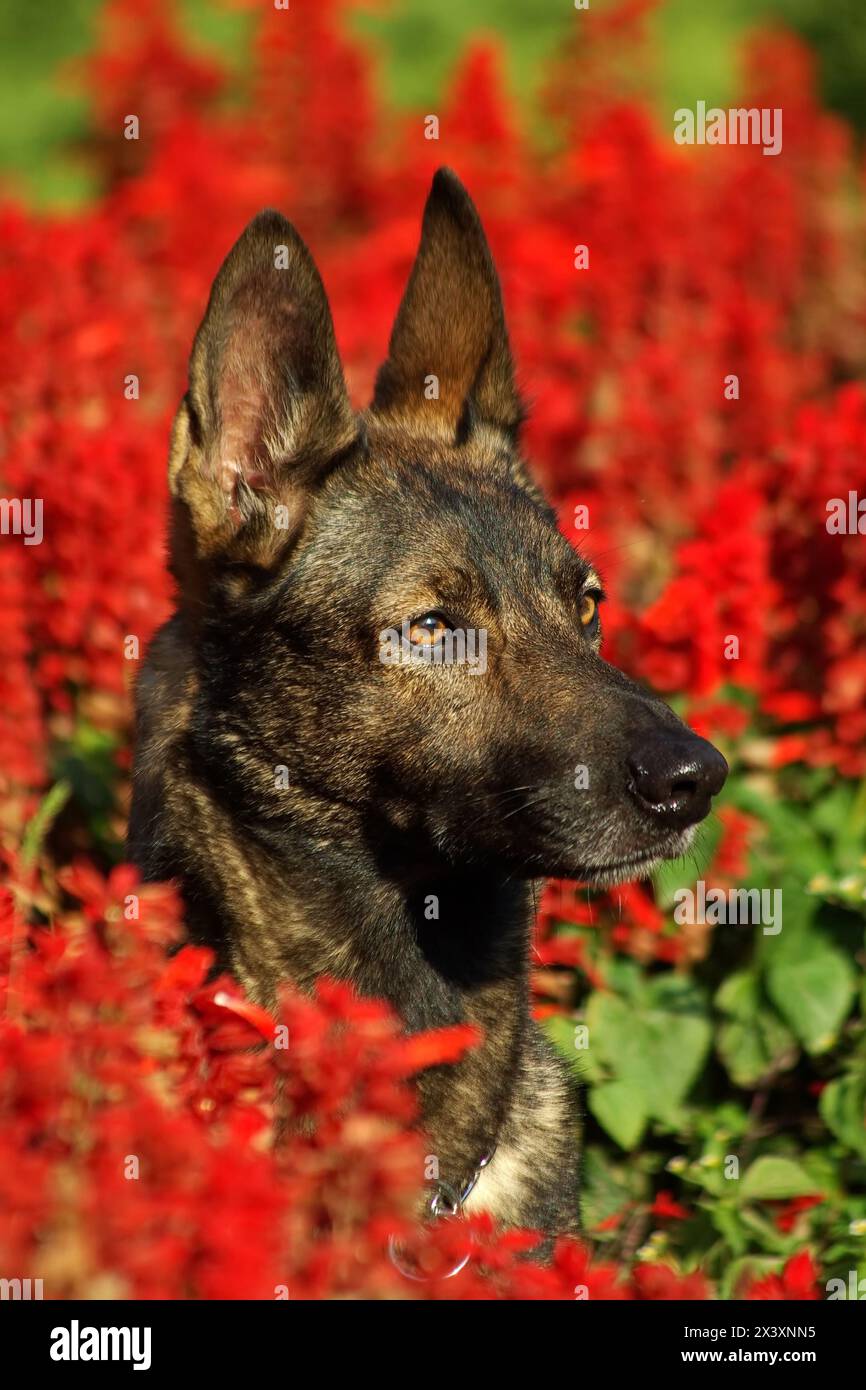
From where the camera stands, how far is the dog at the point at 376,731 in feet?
11.2

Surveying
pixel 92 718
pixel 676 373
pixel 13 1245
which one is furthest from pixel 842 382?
pixel 13 1245

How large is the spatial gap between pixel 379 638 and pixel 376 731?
21cm

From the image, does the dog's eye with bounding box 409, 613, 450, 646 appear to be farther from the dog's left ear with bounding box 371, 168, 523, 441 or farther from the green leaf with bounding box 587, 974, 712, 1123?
the green leaf with bounding box 587, 974, 712, 1123

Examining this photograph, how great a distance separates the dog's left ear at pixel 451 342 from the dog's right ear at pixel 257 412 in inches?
23.6

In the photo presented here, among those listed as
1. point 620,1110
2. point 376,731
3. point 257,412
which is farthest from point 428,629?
point 620,1110

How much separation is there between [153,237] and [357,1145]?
766cm

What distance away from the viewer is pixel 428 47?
1611 cm

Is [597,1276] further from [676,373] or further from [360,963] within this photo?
[676,373]

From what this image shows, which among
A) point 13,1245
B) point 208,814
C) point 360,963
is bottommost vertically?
point 13,1245

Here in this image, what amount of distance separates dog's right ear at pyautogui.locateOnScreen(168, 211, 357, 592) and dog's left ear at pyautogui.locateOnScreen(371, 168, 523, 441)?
60cm

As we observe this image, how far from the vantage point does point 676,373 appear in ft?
22.7

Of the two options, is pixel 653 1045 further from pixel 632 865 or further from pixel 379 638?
pixel 379 638

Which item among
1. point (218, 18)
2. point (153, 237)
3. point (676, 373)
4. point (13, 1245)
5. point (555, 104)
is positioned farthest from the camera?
point (218, 18)

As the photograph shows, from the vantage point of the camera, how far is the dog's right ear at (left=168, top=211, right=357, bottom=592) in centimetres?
339
